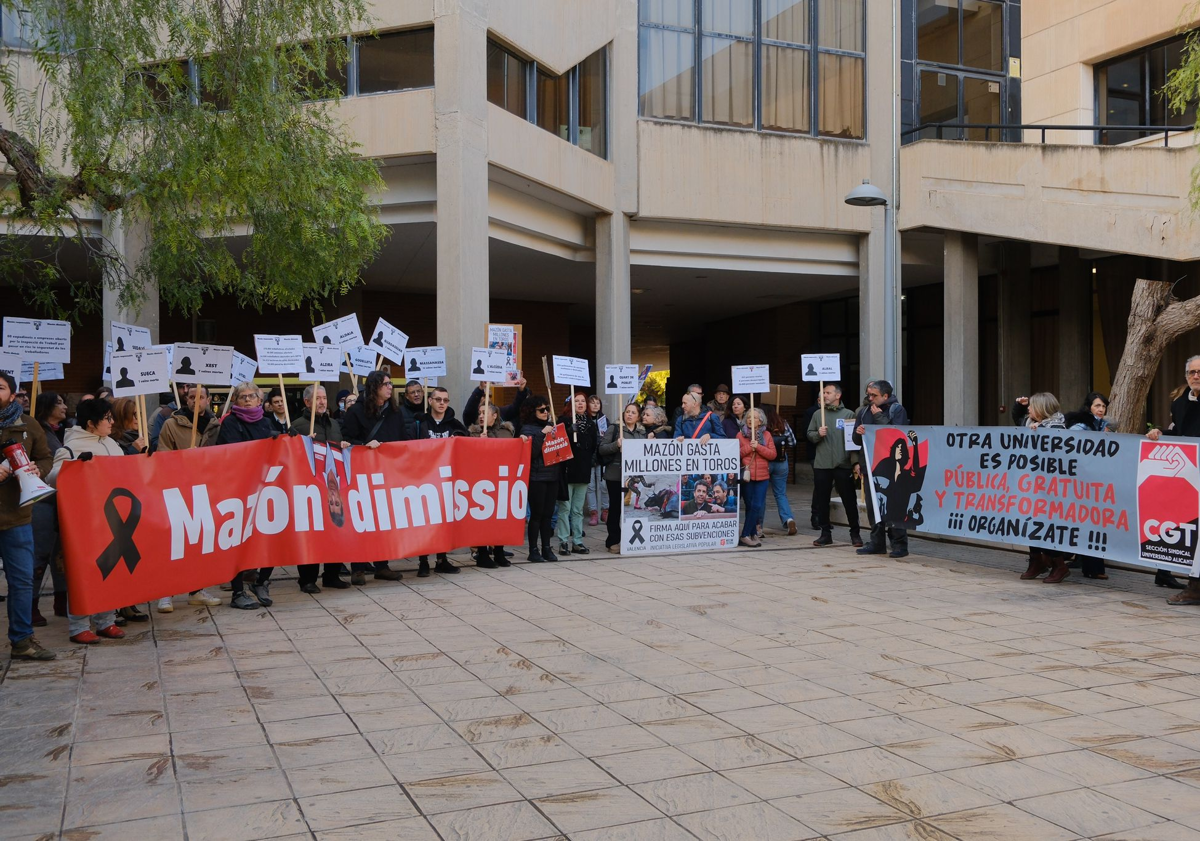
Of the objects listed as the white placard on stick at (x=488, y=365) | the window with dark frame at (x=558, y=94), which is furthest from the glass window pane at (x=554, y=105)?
the white placard on stick at (x=488, y=365)

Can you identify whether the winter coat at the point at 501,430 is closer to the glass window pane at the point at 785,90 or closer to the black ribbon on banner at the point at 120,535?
the black ribbon on banner at the point at 120,535

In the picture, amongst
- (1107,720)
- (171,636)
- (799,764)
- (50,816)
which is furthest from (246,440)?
(1107,720)

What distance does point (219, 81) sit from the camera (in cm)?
1018

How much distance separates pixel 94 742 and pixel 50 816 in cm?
104

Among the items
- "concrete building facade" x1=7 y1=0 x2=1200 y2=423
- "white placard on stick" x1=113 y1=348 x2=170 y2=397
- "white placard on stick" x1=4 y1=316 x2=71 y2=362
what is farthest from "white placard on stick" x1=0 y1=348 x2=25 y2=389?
"concrete building facade" x1=7 y1=0 x2=1200 y2=423

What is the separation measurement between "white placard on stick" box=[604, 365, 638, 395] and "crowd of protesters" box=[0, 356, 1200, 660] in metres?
0.39

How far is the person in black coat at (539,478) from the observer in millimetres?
11406

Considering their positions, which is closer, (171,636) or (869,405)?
(171,636)

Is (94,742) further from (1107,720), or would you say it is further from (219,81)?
(219,81)

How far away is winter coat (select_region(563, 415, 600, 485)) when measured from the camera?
481 inches

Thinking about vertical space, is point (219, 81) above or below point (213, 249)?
above

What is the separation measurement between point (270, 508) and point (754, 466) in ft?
20.7

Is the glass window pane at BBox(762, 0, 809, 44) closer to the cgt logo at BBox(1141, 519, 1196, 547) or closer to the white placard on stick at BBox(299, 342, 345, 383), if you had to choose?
the white placard on stick at BBox(299, 342, 345, 383)

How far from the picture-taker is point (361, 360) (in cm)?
1202
